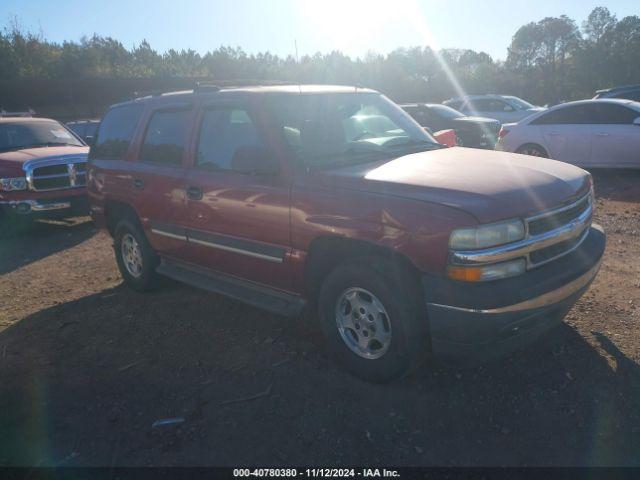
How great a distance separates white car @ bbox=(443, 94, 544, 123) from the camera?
17.4 m

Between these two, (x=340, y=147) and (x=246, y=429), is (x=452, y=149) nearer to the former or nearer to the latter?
(x=340, y=147)

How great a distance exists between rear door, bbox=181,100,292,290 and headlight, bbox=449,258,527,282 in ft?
4.28

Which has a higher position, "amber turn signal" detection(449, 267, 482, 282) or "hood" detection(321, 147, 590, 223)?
"hood" detection(321, 147, 590, 223)

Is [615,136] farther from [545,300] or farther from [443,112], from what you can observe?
[545,300]

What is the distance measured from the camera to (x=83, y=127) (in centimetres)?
1346

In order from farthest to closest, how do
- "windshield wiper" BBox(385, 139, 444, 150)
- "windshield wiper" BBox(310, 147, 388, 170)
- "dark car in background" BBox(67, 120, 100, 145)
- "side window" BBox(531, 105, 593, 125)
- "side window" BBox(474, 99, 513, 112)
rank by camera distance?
"side window" BBox(474, 99, 513, 112)
"dark car in background" BBox(67, 120, 100, 145)
"side window" BBox(531, 105, 593, 125)
"windshield wiper" BBox(385, 139, 444, 150)
"windshield wiper" BBox(310, 147, 388, 170)

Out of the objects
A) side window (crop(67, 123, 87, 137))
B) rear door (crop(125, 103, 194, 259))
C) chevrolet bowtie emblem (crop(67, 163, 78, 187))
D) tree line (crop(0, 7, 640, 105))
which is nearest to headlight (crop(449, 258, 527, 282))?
rear door (crop(125, 103, 194, 259))

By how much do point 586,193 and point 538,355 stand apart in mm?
1199

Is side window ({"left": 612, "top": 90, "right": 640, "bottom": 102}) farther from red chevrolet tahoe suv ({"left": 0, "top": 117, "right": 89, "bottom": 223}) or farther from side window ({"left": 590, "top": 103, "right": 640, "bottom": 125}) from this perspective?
red chevrolet tahoe suv ({"left": 0, "top": 117, "right": 89, "bottom": 223})

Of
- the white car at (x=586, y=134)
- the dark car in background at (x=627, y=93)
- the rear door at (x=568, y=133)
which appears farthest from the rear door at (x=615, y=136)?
the dark car in background at (x=627, y=93)

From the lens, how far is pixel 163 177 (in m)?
4.77

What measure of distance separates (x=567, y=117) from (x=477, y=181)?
829 centimetres

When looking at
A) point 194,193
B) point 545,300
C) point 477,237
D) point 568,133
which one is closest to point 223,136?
point 194,193

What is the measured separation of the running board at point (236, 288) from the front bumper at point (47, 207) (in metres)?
4.35
